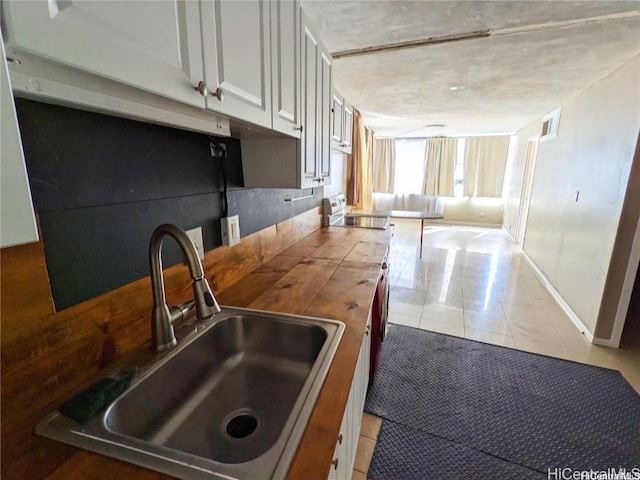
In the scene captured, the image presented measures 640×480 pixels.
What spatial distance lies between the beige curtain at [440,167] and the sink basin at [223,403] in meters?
7.61

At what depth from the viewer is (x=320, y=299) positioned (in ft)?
4.30

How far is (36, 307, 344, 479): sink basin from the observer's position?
583 millimetres

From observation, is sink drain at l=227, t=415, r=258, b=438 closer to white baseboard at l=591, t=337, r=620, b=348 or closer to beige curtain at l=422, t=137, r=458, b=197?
white baseboard at l=591, t=337, r=620, b=348

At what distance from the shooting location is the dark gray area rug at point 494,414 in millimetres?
1479

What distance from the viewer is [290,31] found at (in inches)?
46.6

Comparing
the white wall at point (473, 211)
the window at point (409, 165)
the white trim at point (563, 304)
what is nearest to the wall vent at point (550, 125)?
the white trim at point (563, 304)

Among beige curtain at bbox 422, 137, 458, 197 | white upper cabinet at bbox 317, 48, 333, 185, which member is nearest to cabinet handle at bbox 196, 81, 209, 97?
white upper cabinet at bbox 317, 48, 333, 185

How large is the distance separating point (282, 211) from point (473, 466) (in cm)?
175

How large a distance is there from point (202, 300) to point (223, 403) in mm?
436

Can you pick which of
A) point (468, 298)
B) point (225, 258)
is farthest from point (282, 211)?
point (468, 298)

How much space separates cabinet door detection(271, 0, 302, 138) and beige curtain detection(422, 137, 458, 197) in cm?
723

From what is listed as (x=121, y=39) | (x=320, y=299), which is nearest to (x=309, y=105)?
(x=320, y=299)

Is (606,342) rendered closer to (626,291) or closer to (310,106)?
(626,291)

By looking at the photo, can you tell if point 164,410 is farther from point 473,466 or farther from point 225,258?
point 473,466
